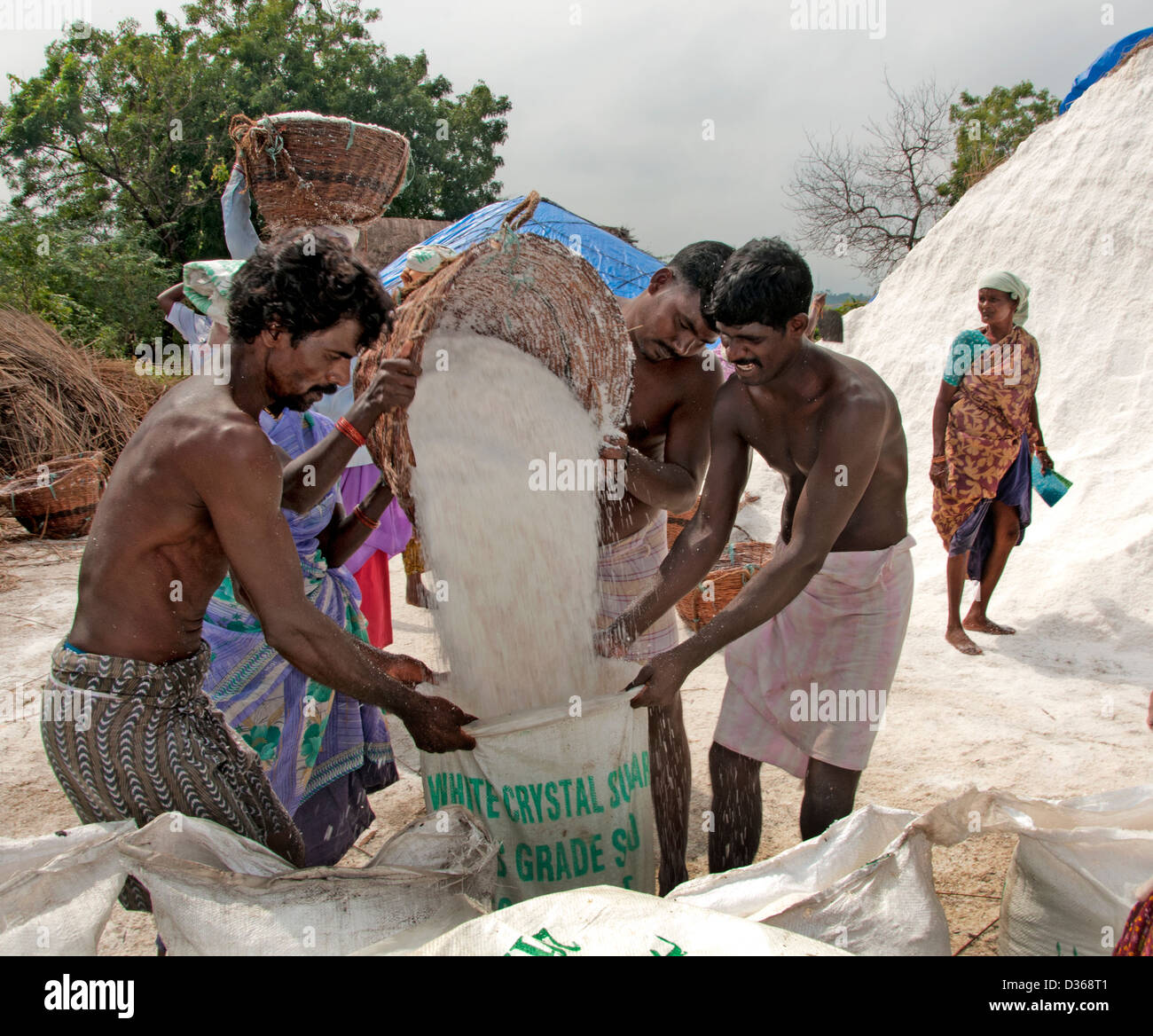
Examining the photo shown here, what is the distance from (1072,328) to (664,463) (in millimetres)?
5243

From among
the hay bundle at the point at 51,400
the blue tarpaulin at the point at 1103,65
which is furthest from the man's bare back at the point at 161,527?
the blue tarpaulin at the point at 1103,65

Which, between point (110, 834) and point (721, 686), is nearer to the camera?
point (110, 834)

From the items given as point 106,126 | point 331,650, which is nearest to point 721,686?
point 331,650

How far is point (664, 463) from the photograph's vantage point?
2488 millimetres

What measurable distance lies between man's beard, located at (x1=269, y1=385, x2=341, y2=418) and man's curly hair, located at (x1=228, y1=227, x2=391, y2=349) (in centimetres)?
10

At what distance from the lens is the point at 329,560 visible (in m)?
2.46

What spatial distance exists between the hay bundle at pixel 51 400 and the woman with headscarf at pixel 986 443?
22.5 feet

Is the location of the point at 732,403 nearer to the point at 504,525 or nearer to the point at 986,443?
the point at 504,525

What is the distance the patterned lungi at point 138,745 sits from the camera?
1.62 meters

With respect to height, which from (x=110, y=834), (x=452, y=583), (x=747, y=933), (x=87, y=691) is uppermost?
(x=452, y=583)

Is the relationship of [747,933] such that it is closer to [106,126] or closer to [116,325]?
[116,325]

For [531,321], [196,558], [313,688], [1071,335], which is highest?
[1071,335]

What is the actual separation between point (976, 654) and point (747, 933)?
3309 mm

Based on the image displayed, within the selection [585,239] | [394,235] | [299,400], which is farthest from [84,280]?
[299,400]
